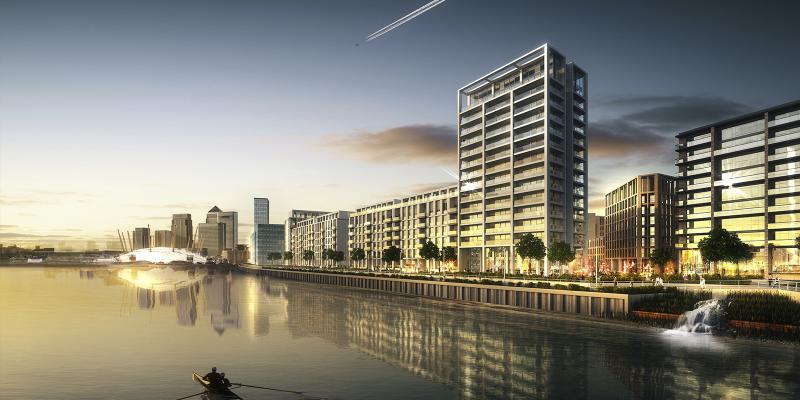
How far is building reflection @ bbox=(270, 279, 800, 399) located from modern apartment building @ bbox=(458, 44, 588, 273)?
77.3 metres

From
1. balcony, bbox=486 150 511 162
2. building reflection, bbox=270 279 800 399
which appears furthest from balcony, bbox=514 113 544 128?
building reflection, bbox=270 279 800 399

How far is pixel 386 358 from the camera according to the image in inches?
2133

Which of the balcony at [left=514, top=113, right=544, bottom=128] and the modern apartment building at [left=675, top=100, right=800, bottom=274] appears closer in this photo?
the modern apartment building at [left=675, top=100, right=800, bottom=274]

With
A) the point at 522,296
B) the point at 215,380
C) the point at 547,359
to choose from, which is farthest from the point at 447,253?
the point at 215,380

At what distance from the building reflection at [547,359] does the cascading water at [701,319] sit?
612 centimetres


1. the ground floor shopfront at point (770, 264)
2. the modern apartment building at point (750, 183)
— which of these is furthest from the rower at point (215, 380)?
the modern apartment building at point (750, 183)

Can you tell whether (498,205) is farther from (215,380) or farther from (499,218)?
(215,380)

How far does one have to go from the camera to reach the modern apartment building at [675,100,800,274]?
485 ft

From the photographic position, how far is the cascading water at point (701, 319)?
67438mm

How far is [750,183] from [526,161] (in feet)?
199

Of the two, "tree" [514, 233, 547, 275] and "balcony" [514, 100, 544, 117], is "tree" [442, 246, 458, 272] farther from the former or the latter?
"balcony" [514, 100, 544, 117]

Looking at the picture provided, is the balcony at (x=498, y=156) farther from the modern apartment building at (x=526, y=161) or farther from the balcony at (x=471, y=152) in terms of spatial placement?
the balcony at (x=471, y=152)

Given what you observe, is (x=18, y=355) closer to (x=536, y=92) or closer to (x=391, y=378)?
(x=391, y=378)

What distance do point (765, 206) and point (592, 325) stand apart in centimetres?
10693
